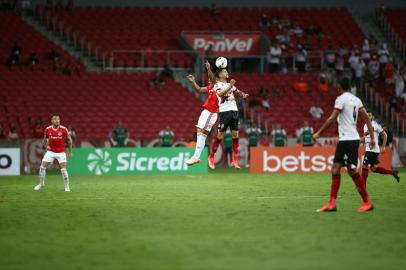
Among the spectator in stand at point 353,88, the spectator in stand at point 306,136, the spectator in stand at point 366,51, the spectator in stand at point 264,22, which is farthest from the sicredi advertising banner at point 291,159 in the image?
the spectator in stand at point 264,22

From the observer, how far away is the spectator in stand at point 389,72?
4325 cm

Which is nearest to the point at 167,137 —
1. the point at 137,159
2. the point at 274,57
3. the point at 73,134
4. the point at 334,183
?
the point at 137,159

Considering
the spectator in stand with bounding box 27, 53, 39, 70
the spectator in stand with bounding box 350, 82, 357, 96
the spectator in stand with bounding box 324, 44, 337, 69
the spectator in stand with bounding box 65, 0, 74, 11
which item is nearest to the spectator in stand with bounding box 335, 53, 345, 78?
the spectator in stand with bounding box 324, 44, 337, 69

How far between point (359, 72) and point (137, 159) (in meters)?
15.7

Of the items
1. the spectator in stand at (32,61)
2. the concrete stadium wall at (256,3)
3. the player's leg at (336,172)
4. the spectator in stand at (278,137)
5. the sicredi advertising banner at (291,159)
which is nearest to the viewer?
the player's leg at (336,172)

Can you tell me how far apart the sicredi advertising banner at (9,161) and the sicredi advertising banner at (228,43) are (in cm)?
1613

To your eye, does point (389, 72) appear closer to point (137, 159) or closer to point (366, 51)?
point (366, 51)

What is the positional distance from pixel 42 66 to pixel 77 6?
6.57 m

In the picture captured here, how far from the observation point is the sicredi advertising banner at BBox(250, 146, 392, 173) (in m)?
32.2

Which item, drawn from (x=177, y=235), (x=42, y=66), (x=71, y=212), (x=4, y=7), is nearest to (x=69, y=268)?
(x=177, y=235)

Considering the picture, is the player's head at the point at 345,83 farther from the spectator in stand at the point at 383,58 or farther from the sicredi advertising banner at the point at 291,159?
the spectator in stand at the point at 383,58

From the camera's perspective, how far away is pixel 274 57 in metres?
43.5

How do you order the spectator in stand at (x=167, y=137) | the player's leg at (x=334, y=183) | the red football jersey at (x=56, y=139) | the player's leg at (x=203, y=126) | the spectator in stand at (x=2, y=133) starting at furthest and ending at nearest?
the spectator in stand at (x=167, y=137) < the spectator in stand at (x=2, y=133) < the red football jersey at (x=56, y=139) < the player's leg at (x=203, y=126) < the player's leg at (x=334, y=183)

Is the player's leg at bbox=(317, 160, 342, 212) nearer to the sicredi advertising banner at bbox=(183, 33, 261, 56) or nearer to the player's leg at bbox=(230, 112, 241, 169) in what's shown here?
the player's leg at bbox=(230, 112, 241, 169)
